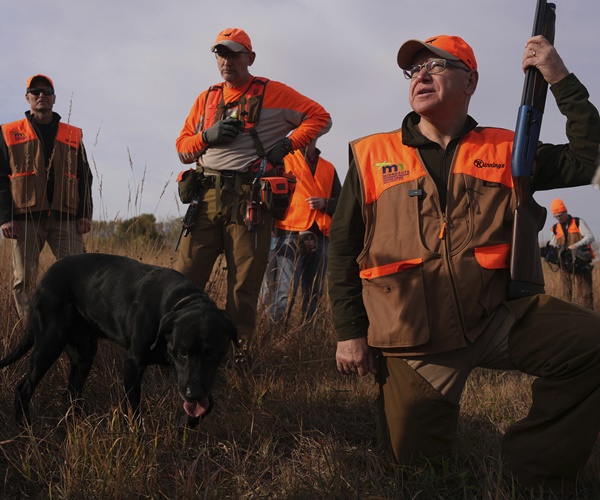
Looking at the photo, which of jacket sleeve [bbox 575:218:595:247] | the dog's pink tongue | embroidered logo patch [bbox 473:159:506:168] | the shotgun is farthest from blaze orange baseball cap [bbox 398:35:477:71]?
jacket sleeve [bbox 575:218:595:247]

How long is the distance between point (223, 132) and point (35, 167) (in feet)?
7.10

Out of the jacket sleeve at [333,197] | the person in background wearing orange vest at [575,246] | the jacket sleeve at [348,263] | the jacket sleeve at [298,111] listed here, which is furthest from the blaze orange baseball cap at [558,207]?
the jacket sleeve at [348,263]

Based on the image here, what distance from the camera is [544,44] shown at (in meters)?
Result: 2.78

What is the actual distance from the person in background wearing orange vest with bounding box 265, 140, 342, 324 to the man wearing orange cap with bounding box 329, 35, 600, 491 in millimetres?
2604

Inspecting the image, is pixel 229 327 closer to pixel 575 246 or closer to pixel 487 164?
pixel 487 164

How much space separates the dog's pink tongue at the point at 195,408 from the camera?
9.69 ft

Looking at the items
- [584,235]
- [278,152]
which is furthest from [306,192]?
[584,235]

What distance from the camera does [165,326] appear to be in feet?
10.2

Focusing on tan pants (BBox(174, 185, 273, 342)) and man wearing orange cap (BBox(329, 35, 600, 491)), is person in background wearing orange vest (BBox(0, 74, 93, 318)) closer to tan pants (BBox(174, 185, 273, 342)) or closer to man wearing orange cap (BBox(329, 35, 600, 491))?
tan pants (BBox(174, 185, 273, 342))

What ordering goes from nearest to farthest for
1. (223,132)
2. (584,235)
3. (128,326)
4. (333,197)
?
(128,326) < (223,132) < (333,197) < (584,235)

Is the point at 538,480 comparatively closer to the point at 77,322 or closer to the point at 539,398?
the point at 539,398

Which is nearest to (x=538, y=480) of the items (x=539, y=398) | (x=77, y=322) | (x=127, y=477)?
(x=539, y=398)

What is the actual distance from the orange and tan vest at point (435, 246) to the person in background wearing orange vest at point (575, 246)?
7.73 meters

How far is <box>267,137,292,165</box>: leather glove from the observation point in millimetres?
4527
